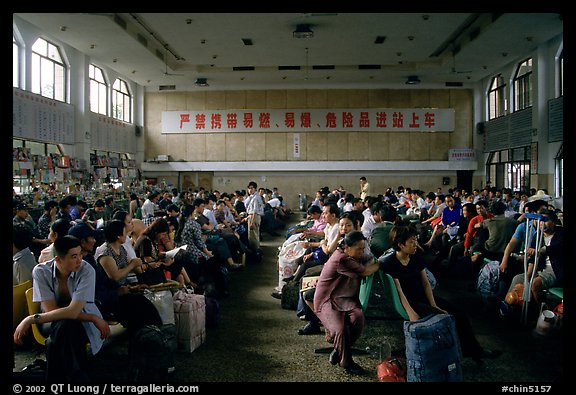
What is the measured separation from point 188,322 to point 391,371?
1728 millimetres

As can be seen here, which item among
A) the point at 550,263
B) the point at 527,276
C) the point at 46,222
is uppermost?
the point at 46,222

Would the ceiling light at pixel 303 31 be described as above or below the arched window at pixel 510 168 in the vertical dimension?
above

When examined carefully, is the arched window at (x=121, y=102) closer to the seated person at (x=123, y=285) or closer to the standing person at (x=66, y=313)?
the seated person at (x=123, y=285)

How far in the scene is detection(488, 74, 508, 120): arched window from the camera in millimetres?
15625

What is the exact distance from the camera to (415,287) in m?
3.74

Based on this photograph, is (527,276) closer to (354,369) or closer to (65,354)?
(354,369)

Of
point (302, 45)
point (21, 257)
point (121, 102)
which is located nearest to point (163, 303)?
point (21, 257)

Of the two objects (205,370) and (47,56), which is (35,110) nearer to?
(47,56)

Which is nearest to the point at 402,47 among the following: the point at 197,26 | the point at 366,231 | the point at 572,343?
the point at 197,26

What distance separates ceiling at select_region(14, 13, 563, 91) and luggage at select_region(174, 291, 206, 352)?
7666 millimetres

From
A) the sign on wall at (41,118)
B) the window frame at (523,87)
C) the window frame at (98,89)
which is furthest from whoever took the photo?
the window frame at (98,89)

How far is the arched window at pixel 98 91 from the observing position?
46.9 feet

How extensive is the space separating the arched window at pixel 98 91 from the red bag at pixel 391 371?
43.3ft

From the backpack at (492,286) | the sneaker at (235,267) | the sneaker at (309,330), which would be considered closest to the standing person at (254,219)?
the sneaker at (235,267)
